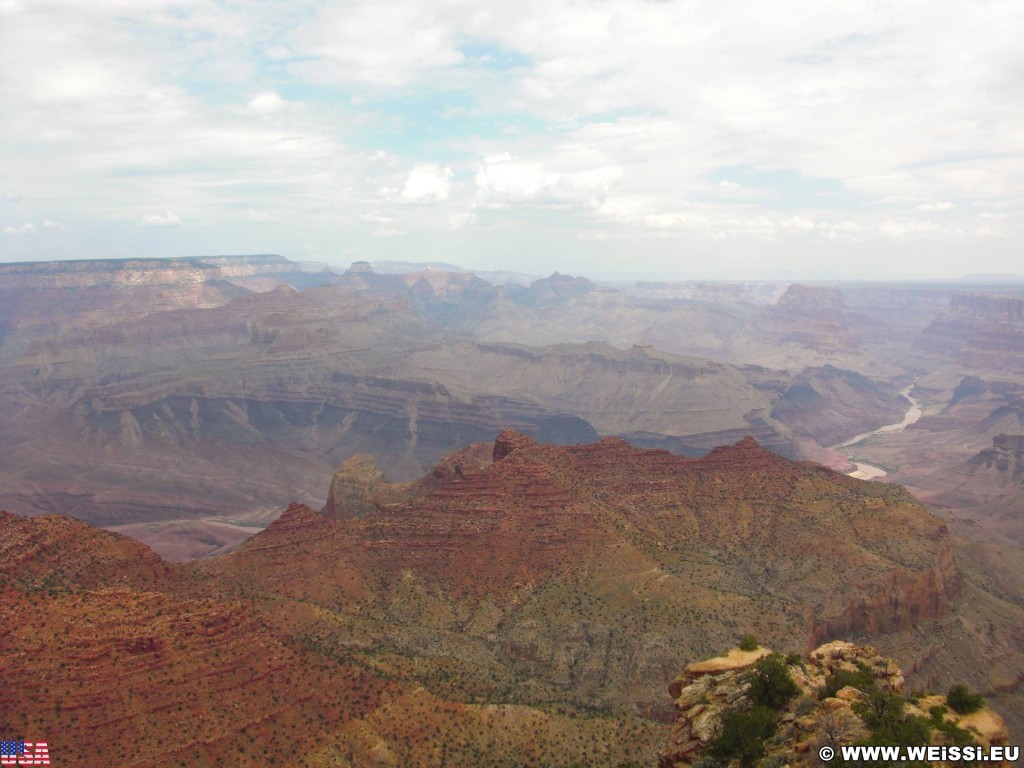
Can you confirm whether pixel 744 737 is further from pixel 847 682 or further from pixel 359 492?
pixel 359 492

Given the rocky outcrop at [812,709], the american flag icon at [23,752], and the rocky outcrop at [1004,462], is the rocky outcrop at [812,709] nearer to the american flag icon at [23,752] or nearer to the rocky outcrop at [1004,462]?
the american flag icon at [23,752]

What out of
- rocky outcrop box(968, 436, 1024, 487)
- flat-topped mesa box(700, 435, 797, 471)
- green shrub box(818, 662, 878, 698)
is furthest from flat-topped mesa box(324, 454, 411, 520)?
rocky outcrop box(968, 436, 1024, 487)

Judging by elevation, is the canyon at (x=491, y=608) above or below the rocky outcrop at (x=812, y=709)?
below

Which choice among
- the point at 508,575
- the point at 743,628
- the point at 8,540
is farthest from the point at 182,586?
the point at 743,628

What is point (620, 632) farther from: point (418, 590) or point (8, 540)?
point (8, 540)

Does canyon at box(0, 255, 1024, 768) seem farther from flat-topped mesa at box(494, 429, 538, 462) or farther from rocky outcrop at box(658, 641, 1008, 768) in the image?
rocky outcrop at box(658, 641, 1008, 768)

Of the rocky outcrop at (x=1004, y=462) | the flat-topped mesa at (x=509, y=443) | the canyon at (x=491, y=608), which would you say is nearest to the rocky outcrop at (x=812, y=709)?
the canyon at (x=491, y=608)
